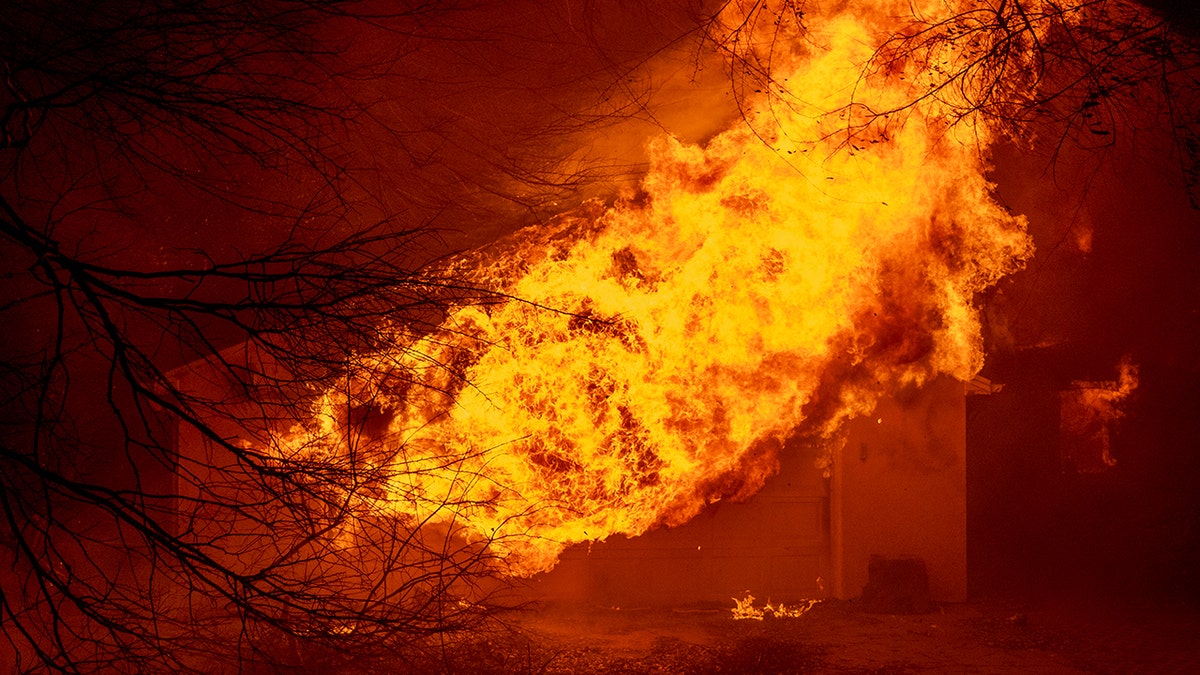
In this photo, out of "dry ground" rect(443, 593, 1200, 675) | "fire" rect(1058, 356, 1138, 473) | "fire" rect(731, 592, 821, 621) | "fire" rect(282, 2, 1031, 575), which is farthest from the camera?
"fire" rect(1058, 356, 1138, 473)

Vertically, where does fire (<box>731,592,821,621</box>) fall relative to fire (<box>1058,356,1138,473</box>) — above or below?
below

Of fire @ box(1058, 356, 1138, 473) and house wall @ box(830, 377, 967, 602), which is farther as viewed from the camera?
fire @ box(1058, 356, 1138, 473)

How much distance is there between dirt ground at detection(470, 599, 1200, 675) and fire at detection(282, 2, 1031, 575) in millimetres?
1345

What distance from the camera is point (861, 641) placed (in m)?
11.0

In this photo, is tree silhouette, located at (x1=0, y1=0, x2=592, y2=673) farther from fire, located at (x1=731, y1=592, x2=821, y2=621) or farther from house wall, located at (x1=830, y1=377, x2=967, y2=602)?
house wall, located at (x1=830, y1=377, x2=967, y2=602)

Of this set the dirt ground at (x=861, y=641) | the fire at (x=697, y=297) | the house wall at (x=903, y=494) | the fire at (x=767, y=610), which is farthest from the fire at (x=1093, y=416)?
the fire at (x=767, y=610)

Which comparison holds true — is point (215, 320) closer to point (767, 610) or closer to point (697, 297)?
point (697, 297)

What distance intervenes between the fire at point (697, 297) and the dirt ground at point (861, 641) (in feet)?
4.41

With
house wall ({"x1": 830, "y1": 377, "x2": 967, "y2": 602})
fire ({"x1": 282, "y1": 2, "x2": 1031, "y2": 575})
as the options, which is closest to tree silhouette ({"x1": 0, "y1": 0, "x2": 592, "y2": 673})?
fire ({"x1": 282, "y1": 2, "x2": 1031, "y2": 575})

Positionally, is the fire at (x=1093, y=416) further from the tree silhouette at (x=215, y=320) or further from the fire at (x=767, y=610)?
the tree silhouette at (x=215, y=320)

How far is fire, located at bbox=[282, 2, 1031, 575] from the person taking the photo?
11094 mm

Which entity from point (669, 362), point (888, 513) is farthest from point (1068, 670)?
point (669, 362)

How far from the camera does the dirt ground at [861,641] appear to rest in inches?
392

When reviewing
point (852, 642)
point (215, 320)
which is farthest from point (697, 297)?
point (215, 320)
